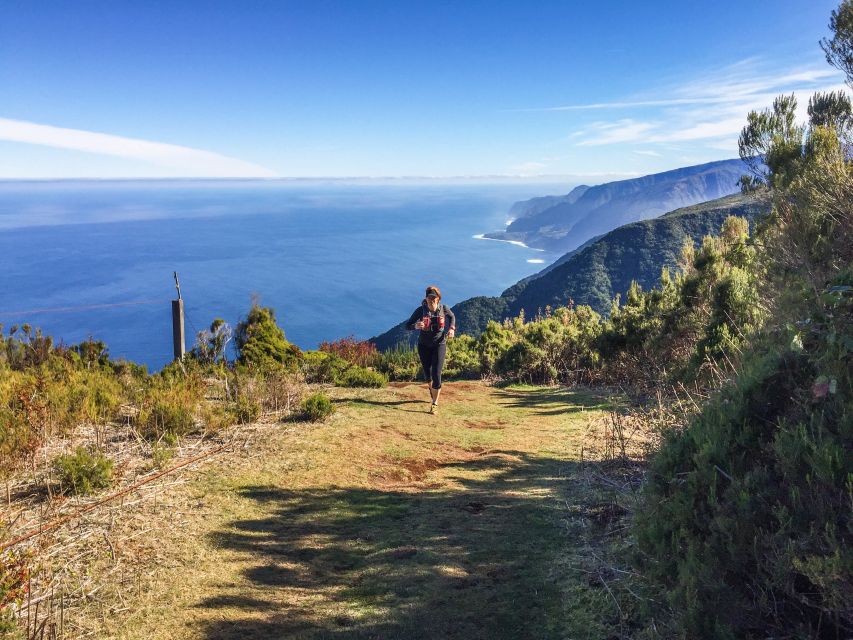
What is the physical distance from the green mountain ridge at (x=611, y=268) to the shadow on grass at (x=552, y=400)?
56.0 meters

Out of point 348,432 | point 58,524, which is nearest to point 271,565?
point 58,524

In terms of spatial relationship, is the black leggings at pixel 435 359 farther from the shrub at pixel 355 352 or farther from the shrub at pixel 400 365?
the shrub at pixel 355 352

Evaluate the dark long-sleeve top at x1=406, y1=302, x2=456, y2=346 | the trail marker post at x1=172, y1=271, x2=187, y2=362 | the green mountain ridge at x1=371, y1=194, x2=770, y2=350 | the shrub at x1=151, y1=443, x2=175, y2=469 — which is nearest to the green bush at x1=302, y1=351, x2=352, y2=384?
the trail marker post at x1=172, y1=271, x2=187, y2=362

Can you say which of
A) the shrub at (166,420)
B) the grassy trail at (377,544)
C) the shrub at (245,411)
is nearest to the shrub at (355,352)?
the shrub at (245,411)

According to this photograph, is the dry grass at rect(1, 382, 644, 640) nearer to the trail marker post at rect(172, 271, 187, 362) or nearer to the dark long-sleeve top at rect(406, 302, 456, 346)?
the dark long-sleeve top at rect(406, 302, 456, 346)

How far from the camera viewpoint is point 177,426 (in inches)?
263

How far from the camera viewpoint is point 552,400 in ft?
35.7

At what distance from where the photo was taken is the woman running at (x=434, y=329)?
8859 millimetres

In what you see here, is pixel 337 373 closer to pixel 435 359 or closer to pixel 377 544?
pixel 435 359

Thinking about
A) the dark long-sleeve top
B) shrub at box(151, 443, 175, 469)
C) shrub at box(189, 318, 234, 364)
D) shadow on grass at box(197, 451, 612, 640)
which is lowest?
shadow on grass at box(197, 451, 612, 640)

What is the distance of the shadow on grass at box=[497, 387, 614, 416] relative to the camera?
973 cm

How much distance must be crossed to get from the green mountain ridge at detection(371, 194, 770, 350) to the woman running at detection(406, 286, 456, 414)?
59.2 meters

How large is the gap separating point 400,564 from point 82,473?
307 cm

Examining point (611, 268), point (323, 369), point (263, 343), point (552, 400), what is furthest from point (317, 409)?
point (611, 268)
